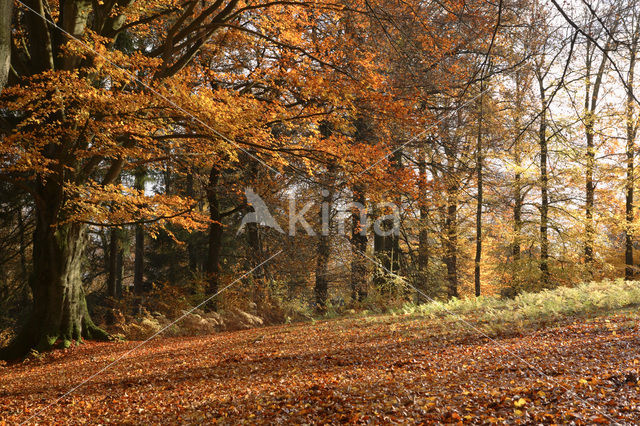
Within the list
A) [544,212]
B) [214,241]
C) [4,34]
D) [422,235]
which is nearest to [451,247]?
[422,235]

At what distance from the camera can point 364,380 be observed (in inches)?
196

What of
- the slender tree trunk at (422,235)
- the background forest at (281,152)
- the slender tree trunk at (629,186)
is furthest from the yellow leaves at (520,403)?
the slender tree trunk at (629,186)

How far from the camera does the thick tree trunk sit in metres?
9.41

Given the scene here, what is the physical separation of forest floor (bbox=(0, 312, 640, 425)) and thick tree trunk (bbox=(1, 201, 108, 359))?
2.43 ft

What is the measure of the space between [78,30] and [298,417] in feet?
27.9

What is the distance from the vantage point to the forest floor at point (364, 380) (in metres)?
3.82

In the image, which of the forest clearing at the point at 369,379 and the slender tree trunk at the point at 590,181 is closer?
the forest clearing at the point at 369,379

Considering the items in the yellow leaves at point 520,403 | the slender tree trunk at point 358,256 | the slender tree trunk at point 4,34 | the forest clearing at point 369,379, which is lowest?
the forest clearing at point 369,379

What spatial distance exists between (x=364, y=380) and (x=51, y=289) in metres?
7.76

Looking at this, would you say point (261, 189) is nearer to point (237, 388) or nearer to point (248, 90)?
point (248, 90)

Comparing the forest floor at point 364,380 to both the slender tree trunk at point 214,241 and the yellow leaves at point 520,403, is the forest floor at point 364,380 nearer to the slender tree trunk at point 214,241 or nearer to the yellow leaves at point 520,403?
the yellow leaves at point 520,403

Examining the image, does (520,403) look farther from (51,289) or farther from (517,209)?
(517,209)

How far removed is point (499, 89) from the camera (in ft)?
51.1

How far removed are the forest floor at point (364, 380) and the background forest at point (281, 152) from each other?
98.0 inches
